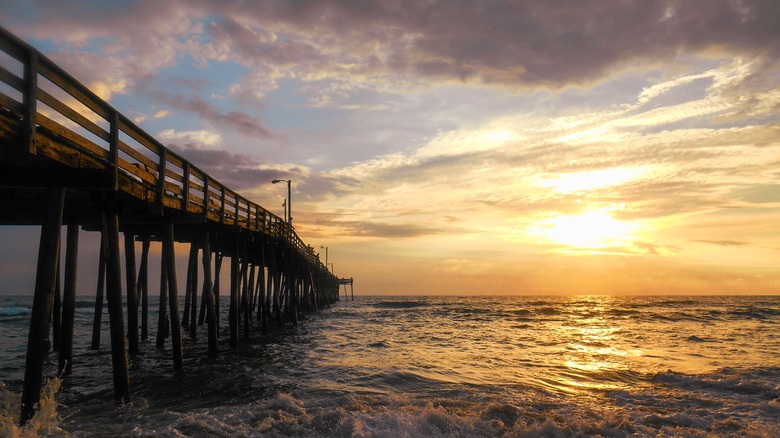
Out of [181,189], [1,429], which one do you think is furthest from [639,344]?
[1,429]

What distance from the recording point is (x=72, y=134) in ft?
22.9

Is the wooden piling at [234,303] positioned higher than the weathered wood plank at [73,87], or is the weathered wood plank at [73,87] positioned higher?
the weathered wood plank at [73,87]

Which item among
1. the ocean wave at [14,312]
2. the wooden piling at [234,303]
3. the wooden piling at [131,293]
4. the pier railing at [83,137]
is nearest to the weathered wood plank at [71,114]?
the pier railing at [83,137]

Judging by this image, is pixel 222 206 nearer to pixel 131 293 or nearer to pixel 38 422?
pixel 131 293

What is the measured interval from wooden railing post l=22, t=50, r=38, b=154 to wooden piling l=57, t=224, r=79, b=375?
6479 mm

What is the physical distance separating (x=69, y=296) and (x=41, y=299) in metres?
5.56

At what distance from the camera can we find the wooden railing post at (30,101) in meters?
5.88

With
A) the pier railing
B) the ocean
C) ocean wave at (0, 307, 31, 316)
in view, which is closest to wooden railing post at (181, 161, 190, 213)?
the pier railing

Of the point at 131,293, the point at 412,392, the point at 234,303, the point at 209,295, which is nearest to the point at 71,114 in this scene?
the point at 131,293

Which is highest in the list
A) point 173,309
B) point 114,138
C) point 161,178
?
point 114,138

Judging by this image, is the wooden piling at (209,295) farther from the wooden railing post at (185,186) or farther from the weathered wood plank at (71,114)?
the weathered wood plank at (71,114)

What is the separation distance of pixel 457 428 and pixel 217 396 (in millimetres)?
5073

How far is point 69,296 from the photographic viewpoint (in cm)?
1131

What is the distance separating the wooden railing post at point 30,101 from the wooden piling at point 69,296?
255 inches
